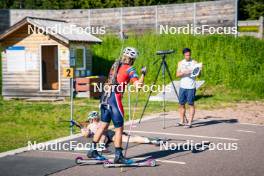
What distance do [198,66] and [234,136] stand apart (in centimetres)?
222

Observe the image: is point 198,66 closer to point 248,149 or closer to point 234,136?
point 234,136

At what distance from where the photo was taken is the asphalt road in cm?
787

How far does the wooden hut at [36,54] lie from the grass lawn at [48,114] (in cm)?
204

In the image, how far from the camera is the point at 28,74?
23.2 meters

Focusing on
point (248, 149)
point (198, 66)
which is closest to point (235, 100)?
point (198, 66)

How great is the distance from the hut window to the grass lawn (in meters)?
2.48

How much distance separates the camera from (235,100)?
20938mm

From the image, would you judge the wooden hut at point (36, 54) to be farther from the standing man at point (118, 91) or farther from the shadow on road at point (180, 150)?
the standing man at point (118, 91)

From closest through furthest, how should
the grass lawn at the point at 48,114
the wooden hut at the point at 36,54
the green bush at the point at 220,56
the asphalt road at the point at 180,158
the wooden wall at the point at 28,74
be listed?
the asphalt road at the point at 180,158 → the grass lawn at the point at 48,114 → the wooden hut at the point at 36,54 → the wooden wall at the point at 28,74 → the green bush at the point at 220,56
